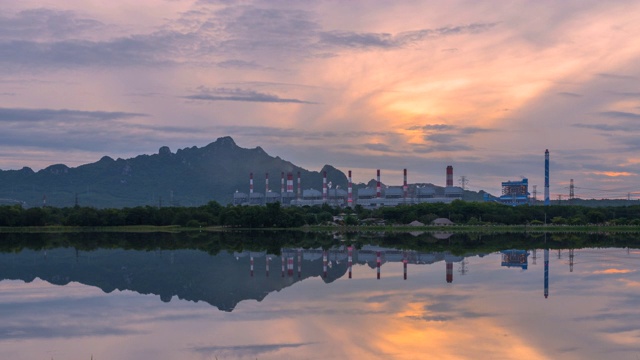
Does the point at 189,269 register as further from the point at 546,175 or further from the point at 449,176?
the point at 449,176

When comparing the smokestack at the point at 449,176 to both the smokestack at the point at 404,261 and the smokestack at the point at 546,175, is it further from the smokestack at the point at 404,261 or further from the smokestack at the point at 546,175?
the smokestack at the point at 404,261

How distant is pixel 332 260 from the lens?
45.2 meters

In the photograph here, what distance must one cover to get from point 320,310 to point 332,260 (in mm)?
21984

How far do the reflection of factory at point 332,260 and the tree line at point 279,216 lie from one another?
176ft

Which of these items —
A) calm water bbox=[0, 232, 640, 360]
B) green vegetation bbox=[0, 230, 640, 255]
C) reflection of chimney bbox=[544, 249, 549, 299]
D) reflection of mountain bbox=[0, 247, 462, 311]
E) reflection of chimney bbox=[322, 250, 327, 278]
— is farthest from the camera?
green vegetation bbox=[0, 230, 640, 255]

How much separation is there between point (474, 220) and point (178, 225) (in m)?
50.8

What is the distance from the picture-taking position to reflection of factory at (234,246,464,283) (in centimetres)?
3683

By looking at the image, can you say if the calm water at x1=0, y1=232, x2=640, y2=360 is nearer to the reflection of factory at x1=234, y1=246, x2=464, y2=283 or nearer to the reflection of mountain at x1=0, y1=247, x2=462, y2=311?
the reflection of mountain at x1=0, y1=247, x2=462, y2=311

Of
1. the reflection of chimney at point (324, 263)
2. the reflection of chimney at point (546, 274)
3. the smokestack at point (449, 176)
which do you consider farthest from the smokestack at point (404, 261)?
the smokestack at point (449, 176)

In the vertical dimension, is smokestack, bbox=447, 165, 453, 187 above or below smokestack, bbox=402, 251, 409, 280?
above

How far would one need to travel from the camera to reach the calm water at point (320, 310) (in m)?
17.5

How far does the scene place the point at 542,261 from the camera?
43.3 m

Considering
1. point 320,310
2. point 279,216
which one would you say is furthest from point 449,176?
point 320,310

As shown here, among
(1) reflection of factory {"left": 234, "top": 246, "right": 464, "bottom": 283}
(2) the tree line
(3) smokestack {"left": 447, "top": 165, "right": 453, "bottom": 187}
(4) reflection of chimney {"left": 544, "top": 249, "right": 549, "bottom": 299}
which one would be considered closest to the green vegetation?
(1) reflection of factory {"left": 234, "top": 246, "right": 464, "bottom": 283}
